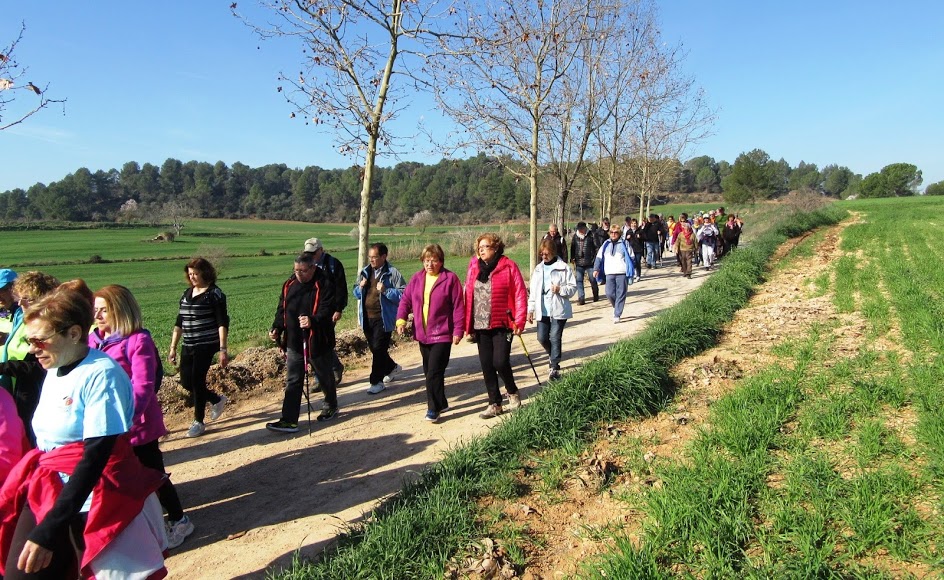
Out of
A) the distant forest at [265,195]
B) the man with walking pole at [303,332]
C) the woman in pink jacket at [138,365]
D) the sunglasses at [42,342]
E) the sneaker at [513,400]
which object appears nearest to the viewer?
the sunglasses at [42,342]

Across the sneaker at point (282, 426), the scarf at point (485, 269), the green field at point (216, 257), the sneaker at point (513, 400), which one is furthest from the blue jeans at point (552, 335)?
the green field at point (216, 257)

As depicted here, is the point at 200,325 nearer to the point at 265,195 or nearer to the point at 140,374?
the point at 140,374

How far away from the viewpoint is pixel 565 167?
16438 millimetres

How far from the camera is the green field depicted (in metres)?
21.0

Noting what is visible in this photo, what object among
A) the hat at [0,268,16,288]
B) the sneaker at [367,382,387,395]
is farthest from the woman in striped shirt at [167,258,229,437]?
the sneaker at [367,382,387,395]

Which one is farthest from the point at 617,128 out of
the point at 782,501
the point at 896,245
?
the point at 782,501

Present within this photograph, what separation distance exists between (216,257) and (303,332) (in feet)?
141

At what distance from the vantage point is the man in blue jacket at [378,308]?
7.32 meters

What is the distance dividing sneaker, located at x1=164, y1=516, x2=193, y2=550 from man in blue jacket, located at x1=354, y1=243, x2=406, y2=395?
3256 millimetres

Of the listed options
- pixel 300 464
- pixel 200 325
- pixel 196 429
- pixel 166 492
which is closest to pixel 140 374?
pixel 166 492

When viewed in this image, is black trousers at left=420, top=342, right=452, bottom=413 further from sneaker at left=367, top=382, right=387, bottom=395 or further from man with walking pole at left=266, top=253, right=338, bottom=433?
sneaker at left=367, top=382, right=387, bottom=395

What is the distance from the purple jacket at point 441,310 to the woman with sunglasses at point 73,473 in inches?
138

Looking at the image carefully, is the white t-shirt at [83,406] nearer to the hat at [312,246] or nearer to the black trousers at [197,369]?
the black trousers at [197,369]

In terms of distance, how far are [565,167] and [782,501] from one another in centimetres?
1389
